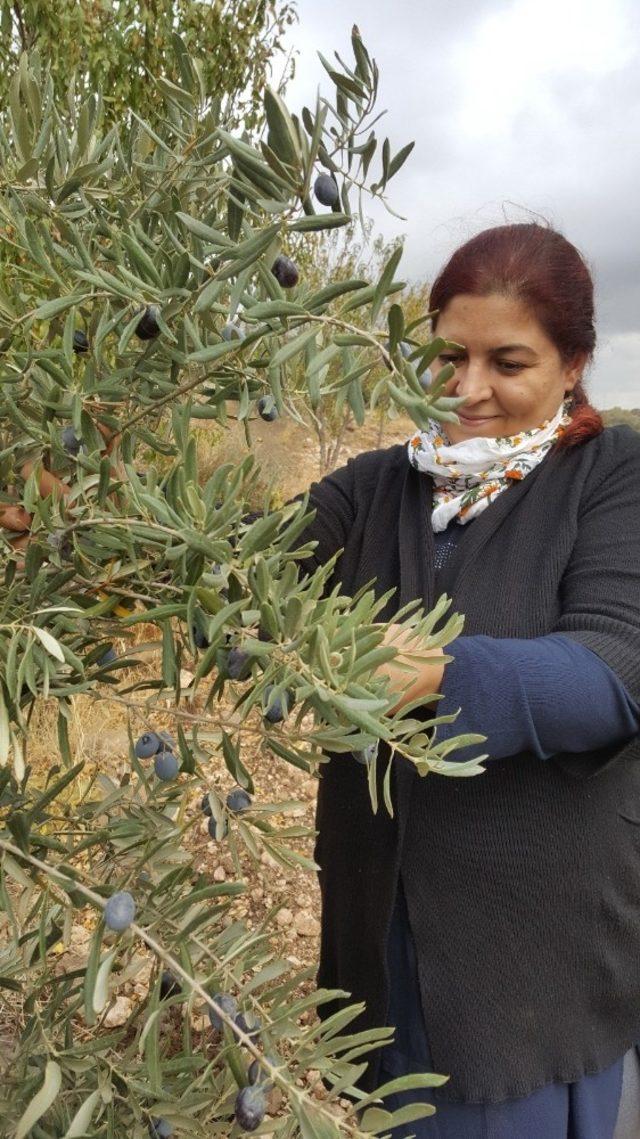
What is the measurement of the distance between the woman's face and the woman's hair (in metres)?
0.02

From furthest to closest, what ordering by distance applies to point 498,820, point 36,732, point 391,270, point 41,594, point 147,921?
1. point 36,732
2. point 498,820
3. point 147,921
4. point 41,594
5. point 391,270

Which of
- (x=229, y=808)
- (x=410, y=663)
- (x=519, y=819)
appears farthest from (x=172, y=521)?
(x=519, y=819)

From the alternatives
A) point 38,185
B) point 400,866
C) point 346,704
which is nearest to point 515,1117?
point 400,866

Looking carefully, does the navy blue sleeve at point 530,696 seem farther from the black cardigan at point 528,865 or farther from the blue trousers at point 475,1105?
the blue trousers at point 475,1105

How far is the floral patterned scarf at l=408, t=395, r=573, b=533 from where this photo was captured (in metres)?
1.30

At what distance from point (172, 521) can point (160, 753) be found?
356 millimetres

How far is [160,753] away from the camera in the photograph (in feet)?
2.77

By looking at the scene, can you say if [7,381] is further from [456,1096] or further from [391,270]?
[456,1096]

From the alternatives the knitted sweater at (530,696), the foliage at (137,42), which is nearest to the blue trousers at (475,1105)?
the knitted sweater at (530,696)

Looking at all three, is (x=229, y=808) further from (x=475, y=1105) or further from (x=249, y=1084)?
(x=475, y=1105)

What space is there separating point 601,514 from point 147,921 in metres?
0.78

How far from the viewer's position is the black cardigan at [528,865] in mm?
1137

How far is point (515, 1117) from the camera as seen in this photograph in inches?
45.8

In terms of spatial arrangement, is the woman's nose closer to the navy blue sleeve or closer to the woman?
the woman
